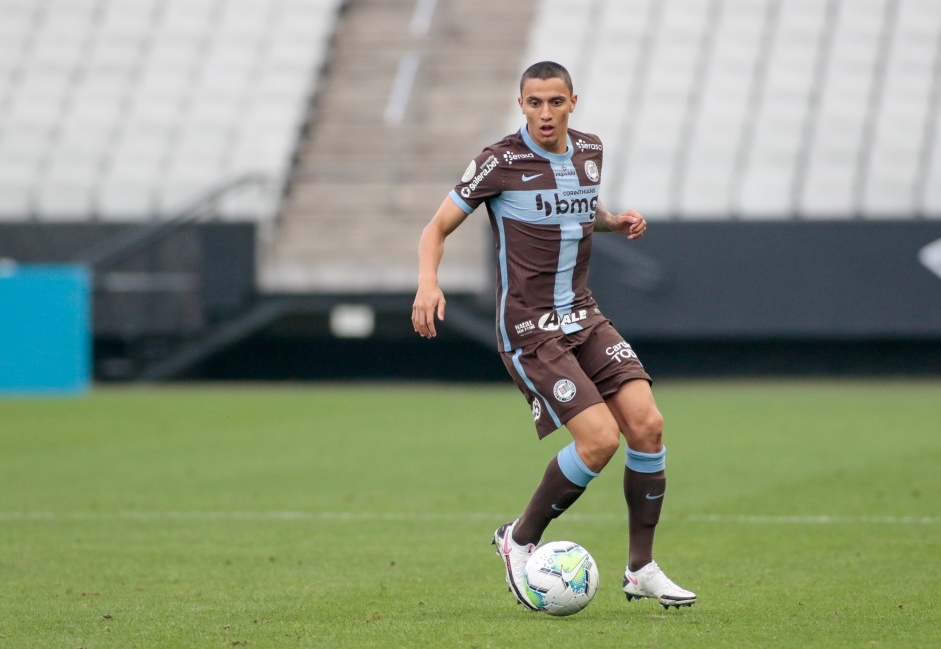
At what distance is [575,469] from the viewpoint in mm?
5785

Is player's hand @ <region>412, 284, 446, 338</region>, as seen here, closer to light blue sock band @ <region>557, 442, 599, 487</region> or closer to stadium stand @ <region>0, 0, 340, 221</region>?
light blue sock band @ <region>557, 442, 599, 487</region>

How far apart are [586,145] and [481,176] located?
18.6 inches

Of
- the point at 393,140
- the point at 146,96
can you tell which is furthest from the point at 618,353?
the point at 146,96

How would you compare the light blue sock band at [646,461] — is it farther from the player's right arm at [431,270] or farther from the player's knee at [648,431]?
the player's right arm at [431,270]

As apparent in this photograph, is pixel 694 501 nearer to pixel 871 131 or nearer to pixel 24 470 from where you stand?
pixel 24 470

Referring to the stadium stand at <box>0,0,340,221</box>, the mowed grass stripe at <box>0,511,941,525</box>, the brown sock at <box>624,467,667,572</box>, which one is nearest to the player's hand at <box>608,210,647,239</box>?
the brown sock at <box>624,467,667,572</box>

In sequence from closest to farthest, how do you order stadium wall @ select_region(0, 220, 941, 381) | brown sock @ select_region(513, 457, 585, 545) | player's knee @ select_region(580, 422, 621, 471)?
player's knee @ select_region(580, 422, 621, 471), brown sock @ select_region(513, 457, 585, 545), stadium wall @ select_region(0, 220, 941, 381)

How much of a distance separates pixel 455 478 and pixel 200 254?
11.9 meters

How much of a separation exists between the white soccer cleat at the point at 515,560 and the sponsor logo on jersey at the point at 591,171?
139 cm

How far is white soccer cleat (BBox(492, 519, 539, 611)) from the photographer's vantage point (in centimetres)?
571

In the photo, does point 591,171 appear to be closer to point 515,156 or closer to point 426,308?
point 515,156

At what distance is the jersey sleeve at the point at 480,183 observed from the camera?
586 cm

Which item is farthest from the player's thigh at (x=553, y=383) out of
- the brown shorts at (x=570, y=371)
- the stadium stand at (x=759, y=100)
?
the stadium stand at (x=759, y=100)

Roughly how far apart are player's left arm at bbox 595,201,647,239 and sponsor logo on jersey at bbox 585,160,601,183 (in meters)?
0.18
